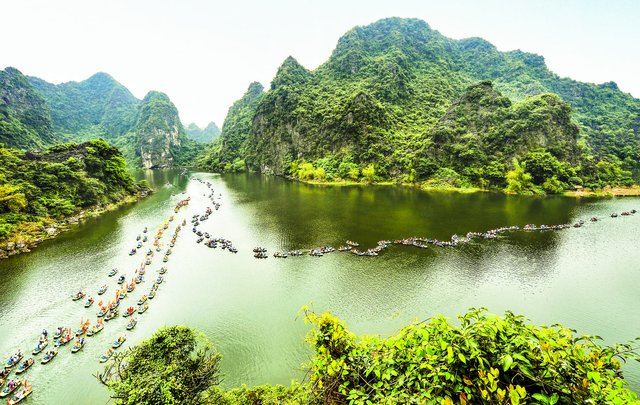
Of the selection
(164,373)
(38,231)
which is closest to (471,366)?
(164,373)

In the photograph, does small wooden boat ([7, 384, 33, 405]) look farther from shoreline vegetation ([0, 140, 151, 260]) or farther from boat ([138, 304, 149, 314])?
shoreline vegetation ([0, 140, 151, 260])

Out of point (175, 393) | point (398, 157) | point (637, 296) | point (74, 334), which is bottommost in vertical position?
point (74, 334)

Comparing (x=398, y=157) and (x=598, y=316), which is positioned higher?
(x=398, y=157)

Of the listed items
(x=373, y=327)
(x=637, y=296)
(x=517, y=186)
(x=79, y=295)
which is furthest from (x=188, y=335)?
(x=517, y=186)

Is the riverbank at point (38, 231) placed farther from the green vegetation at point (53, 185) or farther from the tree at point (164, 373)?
the tree at point (164, 373)

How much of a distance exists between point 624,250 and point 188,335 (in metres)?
56.3

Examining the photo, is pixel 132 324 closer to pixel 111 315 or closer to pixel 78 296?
pixel 111 315

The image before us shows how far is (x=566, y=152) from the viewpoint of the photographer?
89688 millimetres

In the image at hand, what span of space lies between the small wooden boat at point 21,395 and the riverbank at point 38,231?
108 ft

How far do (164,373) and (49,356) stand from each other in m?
19.3

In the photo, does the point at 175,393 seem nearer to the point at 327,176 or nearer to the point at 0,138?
the point at 327,176

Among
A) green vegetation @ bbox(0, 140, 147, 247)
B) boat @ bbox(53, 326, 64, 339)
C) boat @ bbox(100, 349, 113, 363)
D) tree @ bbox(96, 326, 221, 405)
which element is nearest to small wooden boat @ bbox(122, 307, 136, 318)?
boat @ bbox(53, 326, 64, 339)

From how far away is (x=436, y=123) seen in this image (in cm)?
11862

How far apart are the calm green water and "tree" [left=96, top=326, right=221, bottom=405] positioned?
533cm
